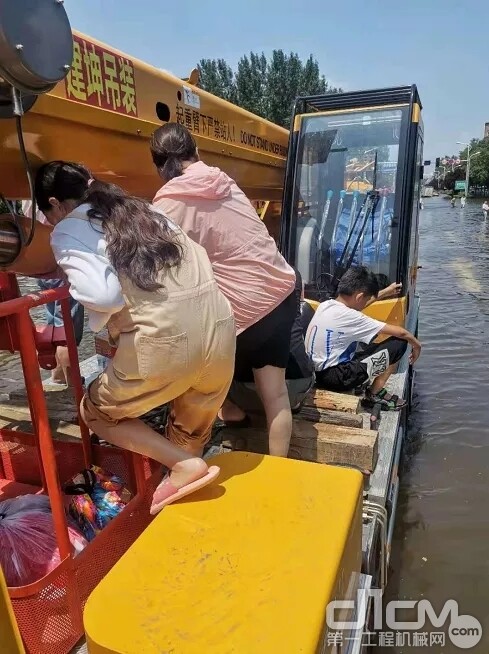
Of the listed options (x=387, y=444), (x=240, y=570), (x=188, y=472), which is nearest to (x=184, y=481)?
(x=188, y=472)

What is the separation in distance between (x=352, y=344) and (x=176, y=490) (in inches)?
81.1

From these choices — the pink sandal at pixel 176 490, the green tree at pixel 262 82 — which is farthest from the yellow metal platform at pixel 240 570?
the green tree at pixel 262 82

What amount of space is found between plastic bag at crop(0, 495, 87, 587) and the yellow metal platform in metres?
0.51

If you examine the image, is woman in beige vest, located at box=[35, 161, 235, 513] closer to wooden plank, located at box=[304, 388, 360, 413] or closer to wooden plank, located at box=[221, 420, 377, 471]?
wooden plank, located at box=[221, 420, 377, 471]

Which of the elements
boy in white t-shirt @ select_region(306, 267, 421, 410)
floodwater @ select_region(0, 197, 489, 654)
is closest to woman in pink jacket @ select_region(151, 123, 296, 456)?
boy in white t-shirt @ select_region(306, 267, 421, 410)

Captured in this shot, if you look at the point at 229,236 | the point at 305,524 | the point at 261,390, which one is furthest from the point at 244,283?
the point at 305,524

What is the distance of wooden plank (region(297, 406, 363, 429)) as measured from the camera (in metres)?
2.97

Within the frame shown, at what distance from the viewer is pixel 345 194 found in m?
4.46

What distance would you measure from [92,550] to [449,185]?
8272 cm

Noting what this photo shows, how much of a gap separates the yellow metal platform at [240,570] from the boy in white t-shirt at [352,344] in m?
1.71

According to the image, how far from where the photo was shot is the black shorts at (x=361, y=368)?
11.4ft

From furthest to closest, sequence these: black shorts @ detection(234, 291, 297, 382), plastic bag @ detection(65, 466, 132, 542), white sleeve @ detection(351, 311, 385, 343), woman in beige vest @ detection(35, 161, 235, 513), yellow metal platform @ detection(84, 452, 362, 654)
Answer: white sleeve @ detection(351, 311, 385, 343) → black shorts @ detection(234, 291, 297, 382) → plastic bag @ detection(65, 466, 132, 542) → woman in beige vest @ detection(35, 161, 235, 513) → yellow metal platform @ detection(84, 452, 362, 654)

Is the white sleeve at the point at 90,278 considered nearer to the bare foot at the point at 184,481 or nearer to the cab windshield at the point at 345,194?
the bare foot at the point at 184,481

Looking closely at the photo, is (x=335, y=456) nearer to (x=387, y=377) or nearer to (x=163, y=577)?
(x=387, y=377)
